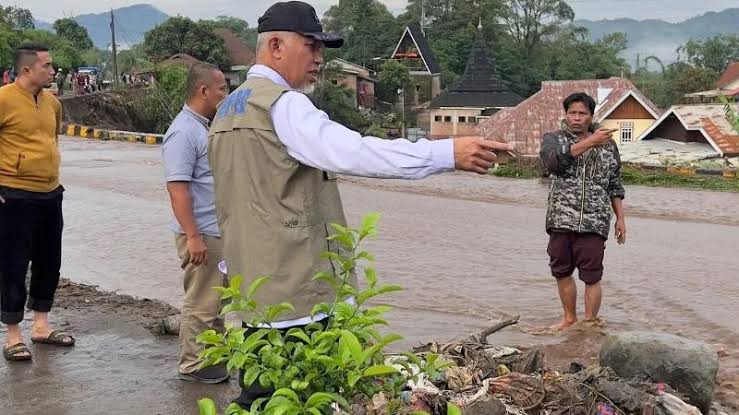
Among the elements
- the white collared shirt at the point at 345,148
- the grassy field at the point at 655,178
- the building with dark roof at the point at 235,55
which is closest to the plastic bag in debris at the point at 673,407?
the white collared shirt at the point at 345,148

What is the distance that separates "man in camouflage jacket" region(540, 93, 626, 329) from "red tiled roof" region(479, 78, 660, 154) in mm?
32389

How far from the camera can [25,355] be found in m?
5.26

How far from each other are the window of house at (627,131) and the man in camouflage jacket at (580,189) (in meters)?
36.9

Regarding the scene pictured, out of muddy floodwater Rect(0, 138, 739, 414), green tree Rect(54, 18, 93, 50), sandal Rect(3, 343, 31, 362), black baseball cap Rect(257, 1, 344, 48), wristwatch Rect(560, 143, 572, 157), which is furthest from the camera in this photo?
green tree Rect(54, 18, 93, 50)

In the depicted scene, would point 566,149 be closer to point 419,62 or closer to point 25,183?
point 25,183

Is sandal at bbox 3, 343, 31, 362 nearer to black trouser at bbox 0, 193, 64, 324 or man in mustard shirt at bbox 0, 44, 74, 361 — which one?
man in mustard shirt at bbox 0, 44, 74, 361

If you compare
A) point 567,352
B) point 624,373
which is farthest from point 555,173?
point 624,373

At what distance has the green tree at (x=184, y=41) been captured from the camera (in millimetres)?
56281

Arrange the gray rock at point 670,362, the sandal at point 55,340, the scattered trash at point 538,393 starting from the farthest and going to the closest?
the sandal at point 55,340
the gray rock at point 670,362
the scattered trash at point 538,393

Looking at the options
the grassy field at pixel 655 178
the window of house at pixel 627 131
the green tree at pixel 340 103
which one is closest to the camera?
the grassy field at pixel 655 178

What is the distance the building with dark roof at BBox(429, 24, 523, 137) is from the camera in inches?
2250

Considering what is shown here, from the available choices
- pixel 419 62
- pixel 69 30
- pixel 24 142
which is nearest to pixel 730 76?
pixel 419 62

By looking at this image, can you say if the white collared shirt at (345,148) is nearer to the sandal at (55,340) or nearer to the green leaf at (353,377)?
the green leaf at (353,377)

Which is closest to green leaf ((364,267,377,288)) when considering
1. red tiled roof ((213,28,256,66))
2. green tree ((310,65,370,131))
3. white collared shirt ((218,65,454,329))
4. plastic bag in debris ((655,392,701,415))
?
white collared shirt ((218,65,454,329))
